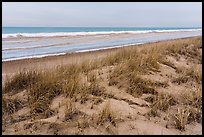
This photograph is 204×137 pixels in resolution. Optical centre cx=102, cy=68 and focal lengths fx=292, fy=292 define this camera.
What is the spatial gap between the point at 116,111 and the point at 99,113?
37cm

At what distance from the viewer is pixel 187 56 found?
42.6 ft

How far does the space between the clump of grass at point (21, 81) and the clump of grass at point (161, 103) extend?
2484mm

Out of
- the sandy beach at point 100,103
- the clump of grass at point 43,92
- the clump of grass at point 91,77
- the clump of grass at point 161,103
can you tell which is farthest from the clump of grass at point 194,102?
the clump of grass at point 43,92

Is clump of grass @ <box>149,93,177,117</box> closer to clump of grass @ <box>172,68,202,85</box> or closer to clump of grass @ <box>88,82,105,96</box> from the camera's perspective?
clump of grass @ <box>88,82,105,96</box>

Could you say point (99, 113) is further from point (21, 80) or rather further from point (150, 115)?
point (21, 80)

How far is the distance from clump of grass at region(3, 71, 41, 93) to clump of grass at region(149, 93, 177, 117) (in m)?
2.48

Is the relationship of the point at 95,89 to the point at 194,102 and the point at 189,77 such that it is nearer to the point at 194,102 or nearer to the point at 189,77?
the point at 194,102

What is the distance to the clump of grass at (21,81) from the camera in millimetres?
6227

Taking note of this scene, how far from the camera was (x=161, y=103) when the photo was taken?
5.64m

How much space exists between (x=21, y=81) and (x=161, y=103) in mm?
3051

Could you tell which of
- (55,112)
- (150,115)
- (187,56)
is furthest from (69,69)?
(187,56)

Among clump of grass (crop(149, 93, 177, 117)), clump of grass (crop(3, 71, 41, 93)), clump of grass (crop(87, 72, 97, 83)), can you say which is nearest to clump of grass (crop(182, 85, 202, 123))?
clump of grass (crop(149, 93, 177, 117))

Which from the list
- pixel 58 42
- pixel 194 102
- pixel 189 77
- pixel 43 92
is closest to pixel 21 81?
pixel 43 92

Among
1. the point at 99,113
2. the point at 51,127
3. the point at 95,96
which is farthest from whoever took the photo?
the point at 95,96
